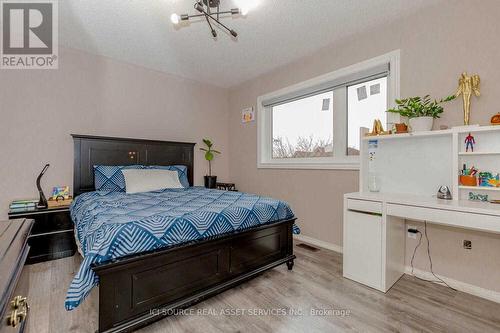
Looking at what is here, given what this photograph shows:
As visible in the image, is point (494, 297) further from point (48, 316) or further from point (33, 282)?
point (33, 282)

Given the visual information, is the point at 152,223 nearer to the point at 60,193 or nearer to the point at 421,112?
the point at 60,193

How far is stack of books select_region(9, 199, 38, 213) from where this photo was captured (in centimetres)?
→ 248

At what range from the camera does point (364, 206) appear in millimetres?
2084

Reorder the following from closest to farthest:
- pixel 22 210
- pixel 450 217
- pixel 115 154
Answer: pixel 450 217
pixel 22 210
pixel 115 154

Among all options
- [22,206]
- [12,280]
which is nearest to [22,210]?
[22,206]

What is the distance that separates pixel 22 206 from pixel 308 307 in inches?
118

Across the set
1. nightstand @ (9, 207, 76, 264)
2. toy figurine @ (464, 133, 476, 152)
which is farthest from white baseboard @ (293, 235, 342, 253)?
nightstand @ (9, 207, 76, 264)

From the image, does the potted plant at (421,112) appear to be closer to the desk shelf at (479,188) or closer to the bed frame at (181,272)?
the desk shelf at (479,188)

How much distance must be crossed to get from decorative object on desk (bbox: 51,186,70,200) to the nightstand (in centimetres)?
28

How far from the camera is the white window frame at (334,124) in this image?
2.38m

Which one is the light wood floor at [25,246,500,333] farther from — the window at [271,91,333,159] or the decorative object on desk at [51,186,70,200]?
the window at [271,91,333,159]

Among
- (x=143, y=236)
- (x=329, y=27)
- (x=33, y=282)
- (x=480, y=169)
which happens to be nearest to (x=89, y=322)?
(x=143, y=236)

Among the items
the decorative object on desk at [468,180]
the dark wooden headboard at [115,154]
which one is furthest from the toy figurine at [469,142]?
the dark wooden headboard at [115,154]

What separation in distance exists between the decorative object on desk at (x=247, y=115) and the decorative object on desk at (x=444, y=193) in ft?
8.86
